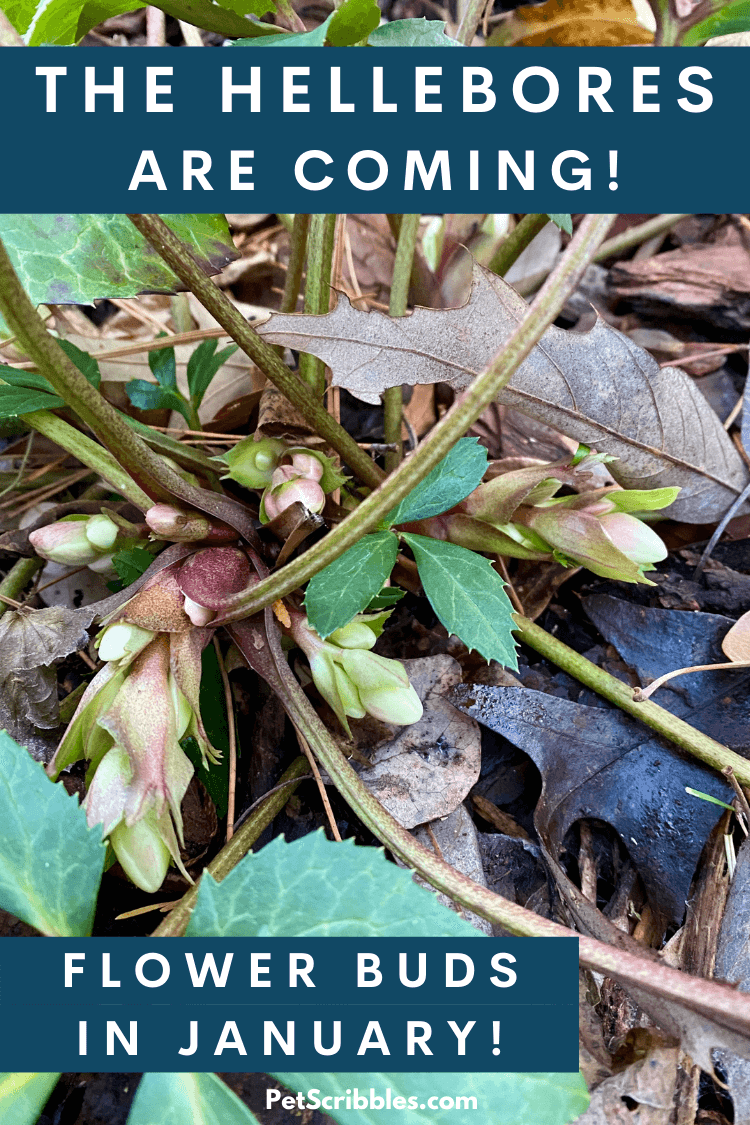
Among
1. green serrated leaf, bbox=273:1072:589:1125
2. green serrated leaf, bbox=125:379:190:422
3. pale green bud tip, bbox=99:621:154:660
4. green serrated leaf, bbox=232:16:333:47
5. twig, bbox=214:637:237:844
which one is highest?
green serrated leaf, bbox=232:16:333:47

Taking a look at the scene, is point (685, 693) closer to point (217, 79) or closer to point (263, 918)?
point (263, 918)

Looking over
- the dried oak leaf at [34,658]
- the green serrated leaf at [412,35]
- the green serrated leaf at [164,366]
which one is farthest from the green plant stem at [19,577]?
the green serrated leaf at [412,35]

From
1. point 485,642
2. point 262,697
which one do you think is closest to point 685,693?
point 485,642

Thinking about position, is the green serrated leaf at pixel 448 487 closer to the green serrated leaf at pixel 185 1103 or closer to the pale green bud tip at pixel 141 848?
the pale green bud tip at pixel 141 848

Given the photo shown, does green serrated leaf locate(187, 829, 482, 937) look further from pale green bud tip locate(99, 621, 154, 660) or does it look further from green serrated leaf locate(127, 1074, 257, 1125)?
pale green bud tip locate(99, 621, 154, 660)

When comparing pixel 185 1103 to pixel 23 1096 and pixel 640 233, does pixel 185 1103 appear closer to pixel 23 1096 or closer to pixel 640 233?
pixel 23 1096

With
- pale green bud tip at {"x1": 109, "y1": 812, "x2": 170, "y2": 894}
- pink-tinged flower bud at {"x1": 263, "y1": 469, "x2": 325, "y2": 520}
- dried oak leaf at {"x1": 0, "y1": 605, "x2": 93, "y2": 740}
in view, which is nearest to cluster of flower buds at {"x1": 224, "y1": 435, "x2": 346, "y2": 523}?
pink-tinged flower bud at {"x1": 263, "y1": 469, "x2": 325, "y2": 520}
